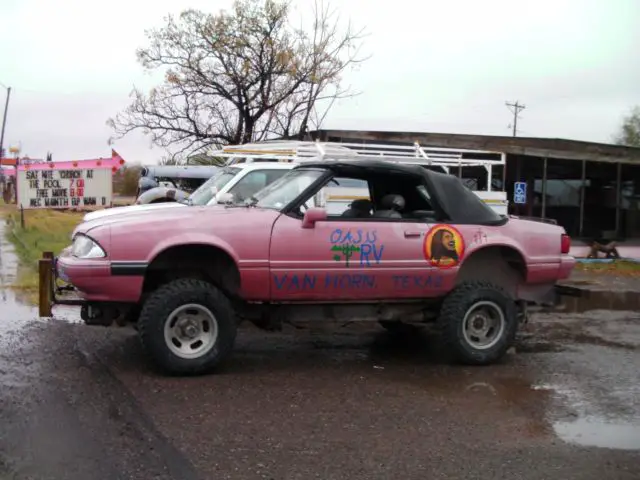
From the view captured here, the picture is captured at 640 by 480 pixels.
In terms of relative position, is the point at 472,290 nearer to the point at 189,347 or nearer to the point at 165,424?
the point at 189,347

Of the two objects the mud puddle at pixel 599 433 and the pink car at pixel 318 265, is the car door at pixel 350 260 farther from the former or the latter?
the mud puddle at pixel 599 433

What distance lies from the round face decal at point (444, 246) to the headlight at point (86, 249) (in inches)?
111

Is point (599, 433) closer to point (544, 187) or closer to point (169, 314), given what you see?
point (169, 314)

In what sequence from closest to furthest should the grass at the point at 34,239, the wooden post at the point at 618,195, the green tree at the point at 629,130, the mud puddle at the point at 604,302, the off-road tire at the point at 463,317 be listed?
1. the off-road tire at the point at 463,317
2. the mud puddle at the point at 604,302
3. the grass at the point at 34,239
4. the wooden post at the point at 618,195
5. the green tree at the point at 629,130

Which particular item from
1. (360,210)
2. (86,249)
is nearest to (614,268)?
(360,210)

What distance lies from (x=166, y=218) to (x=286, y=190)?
1173mm

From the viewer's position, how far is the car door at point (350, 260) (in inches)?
224

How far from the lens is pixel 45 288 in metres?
5.63

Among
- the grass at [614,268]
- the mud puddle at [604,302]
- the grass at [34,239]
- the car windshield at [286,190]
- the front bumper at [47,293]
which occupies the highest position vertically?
the car windshield at [286,190]

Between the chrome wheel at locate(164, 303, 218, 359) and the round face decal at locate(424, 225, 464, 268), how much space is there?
6.66ft

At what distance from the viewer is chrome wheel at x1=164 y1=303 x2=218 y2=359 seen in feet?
18.0

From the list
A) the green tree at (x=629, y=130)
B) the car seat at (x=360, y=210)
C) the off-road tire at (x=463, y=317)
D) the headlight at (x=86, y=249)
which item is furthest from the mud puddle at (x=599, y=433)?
the green tree at (x=629, y=130)

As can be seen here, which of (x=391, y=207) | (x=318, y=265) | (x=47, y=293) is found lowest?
(x=47, y=293)

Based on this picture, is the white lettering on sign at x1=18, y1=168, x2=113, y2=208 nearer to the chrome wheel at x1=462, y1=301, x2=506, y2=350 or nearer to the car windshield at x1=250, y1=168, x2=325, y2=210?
the car windshield at x1=250, y1=168, x2=325, y2=210
